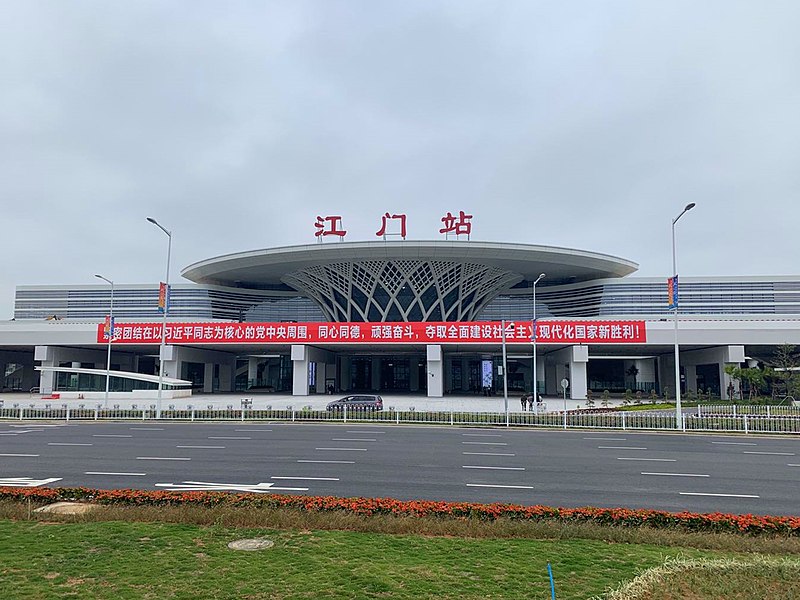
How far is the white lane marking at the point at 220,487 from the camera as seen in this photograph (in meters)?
14.0

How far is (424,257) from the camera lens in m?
62.7

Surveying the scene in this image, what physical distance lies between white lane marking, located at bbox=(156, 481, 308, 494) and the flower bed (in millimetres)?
2092

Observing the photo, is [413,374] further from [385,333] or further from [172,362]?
[172,362]

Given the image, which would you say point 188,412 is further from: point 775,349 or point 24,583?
point 775,349

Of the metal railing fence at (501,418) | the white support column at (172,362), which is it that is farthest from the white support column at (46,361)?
the metal railing fence at (501,418)

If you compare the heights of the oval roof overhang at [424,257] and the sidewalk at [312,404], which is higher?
the oval roof overhang at [424,257]

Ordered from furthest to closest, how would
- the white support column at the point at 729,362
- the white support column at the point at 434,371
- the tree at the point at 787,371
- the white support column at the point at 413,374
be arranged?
the white support column at the point at 413,374
the white support column at the point at 434,371
the white support column at the point at 729,362
the tree at the point at 787,371

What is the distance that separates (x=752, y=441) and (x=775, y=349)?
3433 centimetres

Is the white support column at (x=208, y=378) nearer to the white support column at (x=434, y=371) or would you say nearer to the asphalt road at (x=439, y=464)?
the white support column at (x=434, y=371)

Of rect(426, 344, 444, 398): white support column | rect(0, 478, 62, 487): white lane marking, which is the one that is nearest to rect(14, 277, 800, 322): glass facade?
rect(426, 344, 444, 398): white support column

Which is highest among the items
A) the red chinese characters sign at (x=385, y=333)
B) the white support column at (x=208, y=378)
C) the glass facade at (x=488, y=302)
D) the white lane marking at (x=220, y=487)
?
the glass facade at (x=488, y=302)

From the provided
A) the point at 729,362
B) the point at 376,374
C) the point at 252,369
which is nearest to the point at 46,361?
the point at 252,369

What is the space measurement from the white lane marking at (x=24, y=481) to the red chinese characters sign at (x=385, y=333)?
3795 cm

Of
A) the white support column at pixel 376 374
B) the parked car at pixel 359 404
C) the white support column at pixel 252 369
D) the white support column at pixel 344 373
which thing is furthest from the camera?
the white support column at pixel 252 369
